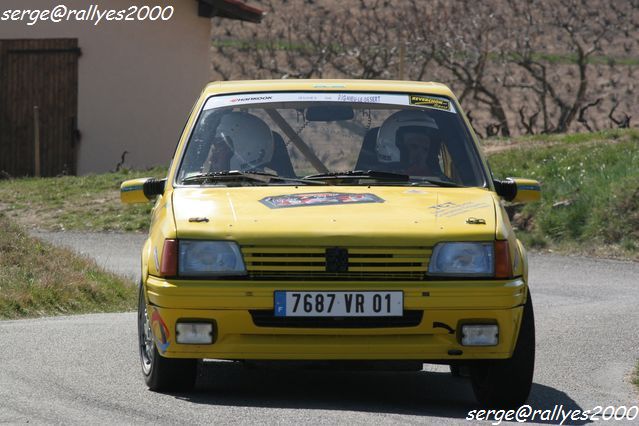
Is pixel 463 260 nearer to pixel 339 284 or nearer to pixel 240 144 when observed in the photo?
pixel 339 284

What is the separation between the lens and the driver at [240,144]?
26.7ft

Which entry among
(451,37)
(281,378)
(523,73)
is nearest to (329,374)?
(281,378)

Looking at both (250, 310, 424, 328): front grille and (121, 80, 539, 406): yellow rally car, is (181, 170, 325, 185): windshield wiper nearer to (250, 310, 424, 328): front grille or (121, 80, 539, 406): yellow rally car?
(121, 80, 539, 406): yellow rally car

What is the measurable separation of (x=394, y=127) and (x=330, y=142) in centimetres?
39

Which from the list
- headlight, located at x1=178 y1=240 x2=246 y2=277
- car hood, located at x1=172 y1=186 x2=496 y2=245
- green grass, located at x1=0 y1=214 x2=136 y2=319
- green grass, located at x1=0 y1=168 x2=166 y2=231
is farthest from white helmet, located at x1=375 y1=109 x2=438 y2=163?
green grass, located at x1=0 y1=168 x2=166 y2=231

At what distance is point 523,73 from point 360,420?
99.5ft

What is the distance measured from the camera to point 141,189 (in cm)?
852

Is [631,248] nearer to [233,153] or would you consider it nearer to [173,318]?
[233,153]

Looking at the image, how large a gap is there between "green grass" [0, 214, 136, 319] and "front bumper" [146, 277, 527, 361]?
4.79 metres

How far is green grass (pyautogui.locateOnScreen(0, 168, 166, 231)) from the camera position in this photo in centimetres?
2152

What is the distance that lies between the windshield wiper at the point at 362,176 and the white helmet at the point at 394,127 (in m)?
0.19

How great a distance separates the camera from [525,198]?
8.49m

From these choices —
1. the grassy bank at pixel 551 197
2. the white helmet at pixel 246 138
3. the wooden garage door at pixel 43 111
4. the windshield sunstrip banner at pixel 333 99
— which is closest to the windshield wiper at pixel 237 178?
the white helmet at pixel 246 138

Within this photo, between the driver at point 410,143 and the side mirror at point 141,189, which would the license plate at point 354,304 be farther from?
the side mirror at point 141,189
